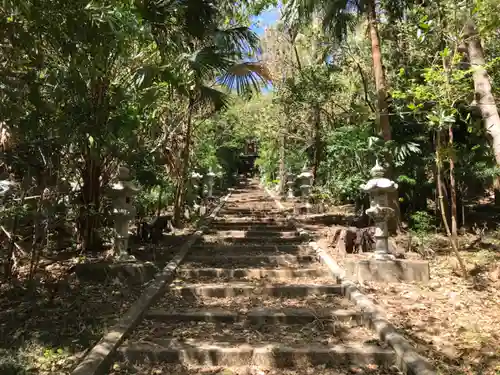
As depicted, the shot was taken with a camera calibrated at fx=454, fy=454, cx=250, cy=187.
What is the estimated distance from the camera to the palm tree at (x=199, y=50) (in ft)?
21.9

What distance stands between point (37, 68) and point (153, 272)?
9.91ft

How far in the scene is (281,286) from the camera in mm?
5883

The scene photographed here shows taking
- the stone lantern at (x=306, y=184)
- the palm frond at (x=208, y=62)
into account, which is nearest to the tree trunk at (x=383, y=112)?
the palm frond at (x=208, y=62)

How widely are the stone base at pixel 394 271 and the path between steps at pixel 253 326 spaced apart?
1.68 feet

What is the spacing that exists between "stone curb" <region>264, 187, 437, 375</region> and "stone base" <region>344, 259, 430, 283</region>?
314 mm

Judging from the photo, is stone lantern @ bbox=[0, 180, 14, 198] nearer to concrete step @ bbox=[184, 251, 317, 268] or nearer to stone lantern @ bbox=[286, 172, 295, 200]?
concrete step @ bbox=[184, 251, 317, 268]

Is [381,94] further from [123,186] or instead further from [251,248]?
[123,186]

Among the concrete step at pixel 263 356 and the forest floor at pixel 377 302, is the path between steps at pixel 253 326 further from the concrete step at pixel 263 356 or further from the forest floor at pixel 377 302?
the forest floor at pixel 377 302

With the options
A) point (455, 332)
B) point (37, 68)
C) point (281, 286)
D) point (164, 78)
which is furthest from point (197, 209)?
point (455, 332)

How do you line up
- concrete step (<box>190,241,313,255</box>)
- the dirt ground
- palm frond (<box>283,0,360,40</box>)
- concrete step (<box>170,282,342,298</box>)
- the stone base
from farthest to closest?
palm frond (<box>283,0,360,40</box>) < concrete step (<box>190,241,313,255</box>) < the stone base < concrete step (<box>170,282,342,298</box>) < the dirt ground

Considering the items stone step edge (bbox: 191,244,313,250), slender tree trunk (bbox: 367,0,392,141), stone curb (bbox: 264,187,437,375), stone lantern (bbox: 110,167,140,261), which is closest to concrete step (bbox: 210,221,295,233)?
stone step edge (bbox: 191,244,313,250)

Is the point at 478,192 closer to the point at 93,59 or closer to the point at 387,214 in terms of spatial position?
the point at 387,214

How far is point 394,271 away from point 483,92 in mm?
2507

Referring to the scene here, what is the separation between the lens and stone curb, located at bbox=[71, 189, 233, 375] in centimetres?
356
